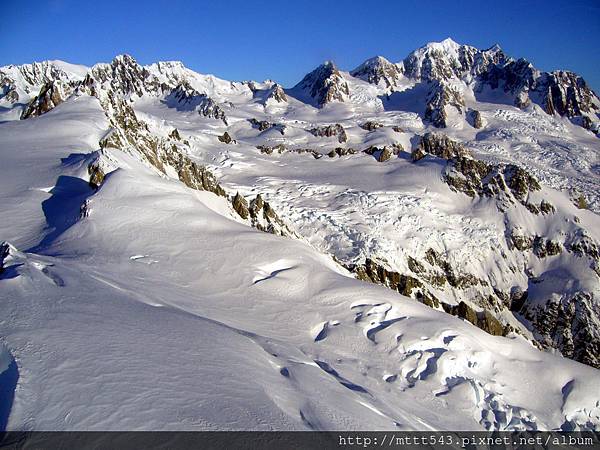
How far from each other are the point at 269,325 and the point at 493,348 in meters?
8.56

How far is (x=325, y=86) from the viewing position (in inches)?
5802

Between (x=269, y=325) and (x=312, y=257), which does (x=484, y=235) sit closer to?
(x=312, y=257)

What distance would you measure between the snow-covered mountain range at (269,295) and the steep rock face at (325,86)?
90679 mm

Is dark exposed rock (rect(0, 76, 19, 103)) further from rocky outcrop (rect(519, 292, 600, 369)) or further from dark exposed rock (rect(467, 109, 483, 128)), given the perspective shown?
dark exposed rock (rect(467, 109, 483, 128))

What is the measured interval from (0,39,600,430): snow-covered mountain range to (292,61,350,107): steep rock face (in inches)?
3570

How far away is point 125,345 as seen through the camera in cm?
736

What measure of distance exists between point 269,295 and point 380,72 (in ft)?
555

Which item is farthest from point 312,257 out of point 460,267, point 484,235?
point 484,235

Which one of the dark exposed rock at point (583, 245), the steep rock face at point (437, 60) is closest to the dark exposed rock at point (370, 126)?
the dark exposed rock at point (583, 245)

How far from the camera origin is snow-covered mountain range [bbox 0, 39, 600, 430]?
668 centimetres

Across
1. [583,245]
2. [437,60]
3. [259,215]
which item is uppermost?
[437,60]

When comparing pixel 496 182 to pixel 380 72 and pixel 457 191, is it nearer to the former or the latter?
pixel 457 191

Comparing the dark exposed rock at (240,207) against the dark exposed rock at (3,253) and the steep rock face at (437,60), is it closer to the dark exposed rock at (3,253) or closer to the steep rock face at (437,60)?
the dark exposed rock at (3,253)

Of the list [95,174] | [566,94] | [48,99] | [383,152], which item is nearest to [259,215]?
[95,174]
